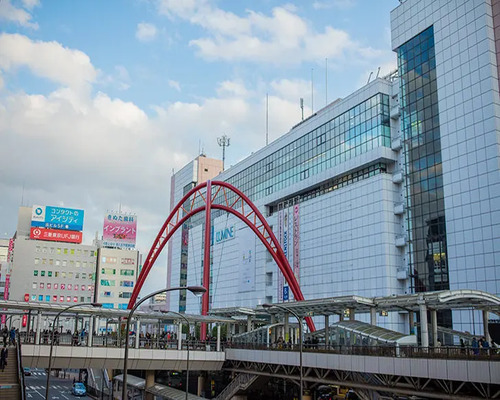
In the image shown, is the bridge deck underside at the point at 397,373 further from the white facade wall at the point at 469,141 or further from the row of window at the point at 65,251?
the row of window at the point at 65,251

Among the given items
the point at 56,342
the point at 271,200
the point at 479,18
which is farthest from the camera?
the point at 271,200

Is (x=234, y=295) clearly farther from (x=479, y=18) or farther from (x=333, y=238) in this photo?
(x=479, y=18)

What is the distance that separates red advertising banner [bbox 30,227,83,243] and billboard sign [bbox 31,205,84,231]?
1075 mm

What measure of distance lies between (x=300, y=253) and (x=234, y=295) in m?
26.5

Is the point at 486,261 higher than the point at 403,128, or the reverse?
the point at 403,128

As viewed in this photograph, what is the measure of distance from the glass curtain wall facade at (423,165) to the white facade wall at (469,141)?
5.13 ft

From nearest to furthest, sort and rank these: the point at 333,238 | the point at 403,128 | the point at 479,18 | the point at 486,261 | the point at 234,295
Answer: the point at 486,261 < the point at 479,18 < the point at 403,128 < the point at 333,238 < the point at 234,295

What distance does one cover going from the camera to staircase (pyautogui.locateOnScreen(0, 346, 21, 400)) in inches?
1357

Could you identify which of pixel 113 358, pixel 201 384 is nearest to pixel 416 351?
pixel 113 358

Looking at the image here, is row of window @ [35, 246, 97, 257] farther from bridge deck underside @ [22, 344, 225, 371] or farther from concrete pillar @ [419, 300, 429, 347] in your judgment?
concrete pillar @ [419, 300, 429, 347]

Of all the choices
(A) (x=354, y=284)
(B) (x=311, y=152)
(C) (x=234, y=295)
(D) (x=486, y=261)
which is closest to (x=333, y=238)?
(A) (x=354, y=284)

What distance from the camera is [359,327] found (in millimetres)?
42406

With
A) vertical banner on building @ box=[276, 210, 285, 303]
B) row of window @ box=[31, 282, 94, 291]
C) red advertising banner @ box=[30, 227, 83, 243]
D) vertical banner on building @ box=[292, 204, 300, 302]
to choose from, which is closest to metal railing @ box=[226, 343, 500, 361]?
vertical banner on building @ box=[292, 204, 300, 302]

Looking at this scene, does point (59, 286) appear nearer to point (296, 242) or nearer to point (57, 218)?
point (57, 218)
